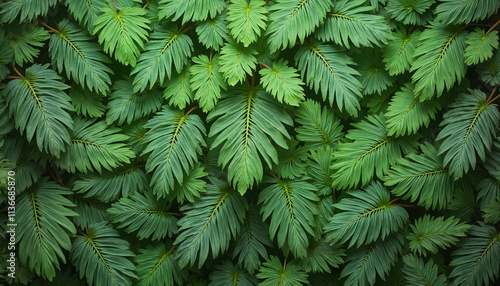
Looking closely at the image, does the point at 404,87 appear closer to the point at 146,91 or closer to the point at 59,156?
the point at 146,91

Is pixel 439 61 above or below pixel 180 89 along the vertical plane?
above

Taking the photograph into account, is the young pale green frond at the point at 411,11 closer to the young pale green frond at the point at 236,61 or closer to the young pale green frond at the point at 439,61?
the young pale green frond at the point at 439,61

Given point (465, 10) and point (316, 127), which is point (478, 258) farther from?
point (465, 10)

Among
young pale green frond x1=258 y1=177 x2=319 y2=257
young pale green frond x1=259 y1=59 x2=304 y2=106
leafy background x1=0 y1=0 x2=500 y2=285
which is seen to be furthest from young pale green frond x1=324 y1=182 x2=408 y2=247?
young pale green frond x1=259 y1=59 x2=304 y2=106

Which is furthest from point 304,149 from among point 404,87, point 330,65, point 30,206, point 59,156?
point 30,206

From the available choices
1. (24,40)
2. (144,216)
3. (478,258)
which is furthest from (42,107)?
(478,258)
